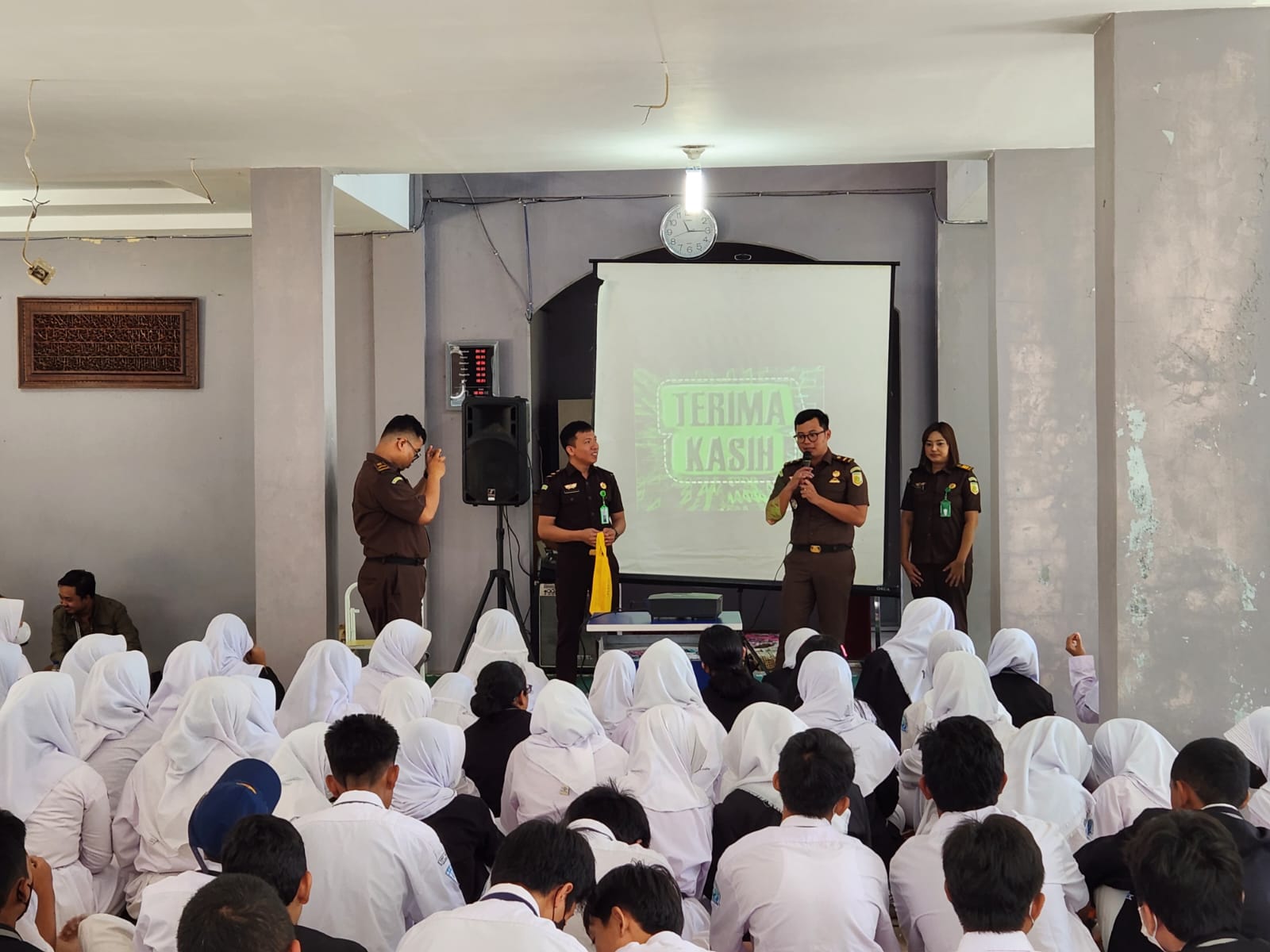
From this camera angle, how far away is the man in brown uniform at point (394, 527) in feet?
19.4

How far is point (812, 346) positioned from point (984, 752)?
5436 millimetres

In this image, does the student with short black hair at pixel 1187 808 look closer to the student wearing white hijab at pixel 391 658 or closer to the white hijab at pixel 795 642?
the white hijab at pixel 795 642

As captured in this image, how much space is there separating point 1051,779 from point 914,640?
1.74 m

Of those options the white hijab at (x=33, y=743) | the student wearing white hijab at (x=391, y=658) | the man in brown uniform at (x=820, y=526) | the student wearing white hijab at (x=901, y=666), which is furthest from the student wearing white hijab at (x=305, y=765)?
the man in brown uniform at (x=820, y=526)

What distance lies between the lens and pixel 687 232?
26.3 ft

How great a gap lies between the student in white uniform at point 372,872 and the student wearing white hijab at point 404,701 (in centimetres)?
116

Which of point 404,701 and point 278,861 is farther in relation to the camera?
point 404,701

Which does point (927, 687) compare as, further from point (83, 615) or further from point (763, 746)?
point (83, 615)

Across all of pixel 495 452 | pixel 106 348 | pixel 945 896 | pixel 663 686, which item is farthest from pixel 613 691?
pixel 106 348

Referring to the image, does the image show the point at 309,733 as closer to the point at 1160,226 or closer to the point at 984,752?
the point at 984,752

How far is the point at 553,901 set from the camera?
6.73 feet

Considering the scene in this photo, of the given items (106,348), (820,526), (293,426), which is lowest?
(820,526)

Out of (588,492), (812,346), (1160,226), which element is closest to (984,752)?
(1160,226)

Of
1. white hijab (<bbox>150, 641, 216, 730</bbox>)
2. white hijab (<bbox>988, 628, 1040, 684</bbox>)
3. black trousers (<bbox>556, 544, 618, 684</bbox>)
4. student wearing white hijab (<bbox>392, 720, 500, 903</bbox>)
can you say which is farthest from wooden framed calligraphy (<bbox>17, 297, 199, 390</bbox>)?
white hijab (<bbox>988, 628, 1040, 684</bbox>)
